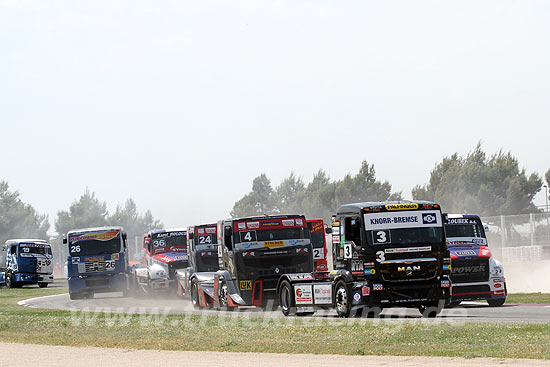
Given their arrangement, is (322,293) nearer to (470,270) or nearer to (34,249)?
(470,270)

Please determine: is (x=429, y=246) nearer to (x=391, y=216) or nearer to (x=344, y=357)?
(x=391, y=216)

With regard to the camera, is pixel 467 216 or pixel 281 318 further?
pixel 467 216

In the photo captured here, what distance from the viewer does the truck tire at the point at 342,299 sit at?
21.2m

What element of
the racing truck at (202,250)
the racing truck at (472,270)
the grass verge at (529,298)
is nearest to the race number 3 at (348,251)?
the racing truck at (472,270)

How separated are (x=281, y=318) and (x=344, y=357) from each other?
8484 millimetres

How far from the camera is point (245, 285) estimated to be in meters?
25.5

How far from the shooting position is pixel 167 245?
123 ft

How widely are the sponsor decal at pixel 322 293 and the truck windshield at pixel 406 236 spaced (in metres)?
2.32

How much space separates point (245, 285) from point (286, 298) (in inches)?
78.4

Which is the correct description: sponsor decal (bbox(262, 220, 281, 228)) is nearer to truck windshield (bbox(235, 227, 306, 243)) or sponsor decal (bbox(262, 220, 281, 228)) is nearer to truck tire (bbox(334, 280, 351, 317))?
truck windshield (bbox(235, 227, 306, 243))

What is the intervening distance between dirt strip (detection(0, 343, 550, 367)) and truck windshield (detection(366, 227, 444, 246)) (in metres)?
6.49

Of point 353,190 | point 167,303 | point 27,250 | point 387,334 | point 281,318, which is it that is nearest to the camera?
point 387,334

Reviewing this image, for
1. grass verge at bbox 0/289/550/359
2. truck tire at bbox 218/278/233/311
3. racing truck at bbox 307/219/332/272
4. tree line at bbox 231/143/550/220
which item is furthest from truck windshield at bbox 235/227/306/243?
tree line at bbox 231/143/550/220

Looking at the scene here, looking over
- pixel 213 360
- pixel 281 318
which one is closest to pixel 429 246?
pixel 281 318
